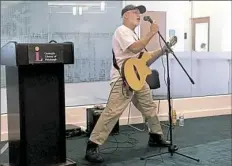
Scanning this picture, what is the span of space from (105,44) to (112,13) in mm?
437

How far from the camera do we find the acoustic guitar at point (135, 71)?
349 centimetres

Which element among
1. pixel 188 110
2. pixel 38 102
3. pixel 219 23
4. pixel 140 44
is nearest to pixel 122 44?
pixel 140 44

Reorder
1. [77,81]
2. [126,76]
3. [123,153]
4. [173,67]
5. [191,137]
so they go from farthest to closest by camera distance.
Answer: [173,67] < [77,81] < [191,137] < [123,153] < [126,76]

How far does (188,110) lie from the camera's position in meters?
5.84

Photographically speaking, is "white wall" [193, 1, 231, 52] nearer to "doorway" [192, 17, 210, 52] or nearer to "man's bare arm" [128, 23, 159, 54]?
"doorway" [192, 17, 210, 52]

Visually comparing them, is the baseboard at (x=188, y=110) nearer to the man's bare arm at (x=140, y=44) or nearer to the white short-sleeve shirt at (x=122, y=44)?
the white short-sleeve shirt at (x=122, y=44)

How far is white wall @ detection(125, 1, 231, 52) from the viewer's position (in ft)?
18.9

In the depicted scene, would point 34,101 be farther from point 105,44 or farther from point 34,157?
point 105,44

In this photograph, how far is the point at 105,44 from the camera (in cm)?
523

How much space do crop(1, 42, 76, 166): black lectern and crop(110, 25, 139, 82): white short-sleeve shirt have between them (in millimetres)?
685

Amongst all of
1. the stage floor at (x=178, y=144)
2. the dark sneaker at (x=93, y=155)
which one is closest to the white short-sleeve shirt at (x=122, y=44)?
the dark sneaker at (x=93, y=155)

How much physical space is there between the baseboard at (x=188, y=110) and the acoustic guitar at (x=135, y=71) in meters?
1.66

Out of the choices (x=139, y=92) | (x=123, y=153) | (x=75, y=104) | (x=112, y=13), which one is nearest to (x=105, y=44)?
(x=112, y=13)

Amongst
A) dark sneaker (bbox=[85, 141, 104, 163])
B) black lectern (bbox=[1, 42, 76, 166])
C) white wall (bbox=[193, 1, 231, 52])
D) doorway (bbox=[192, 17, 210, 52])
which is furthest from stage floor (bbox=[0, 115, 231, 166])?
white wall (bbox=[193, 1, 231, 52])
